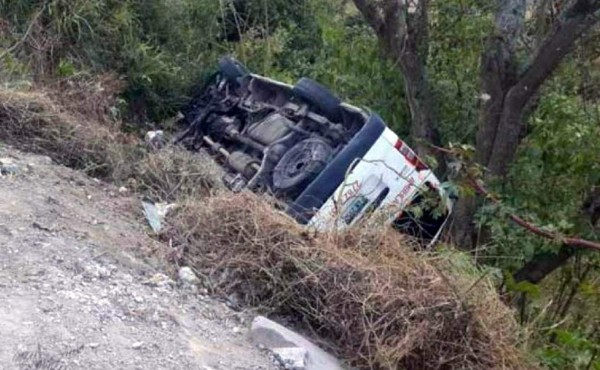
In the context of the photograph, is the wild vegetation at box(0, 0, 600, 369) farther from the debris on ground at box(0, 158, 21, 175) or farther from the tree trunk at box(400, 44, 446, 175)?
the debris on ground at box(0, 158, 21, 175)

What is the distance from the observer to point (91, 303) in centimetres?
384

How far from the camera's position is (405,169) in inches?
230

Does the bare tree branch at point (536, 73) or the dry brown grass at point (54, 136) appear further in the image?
the bare tree branch at point (536, 73)

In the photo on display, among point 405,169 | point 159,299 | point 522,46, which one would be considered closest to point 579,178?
point 522,46

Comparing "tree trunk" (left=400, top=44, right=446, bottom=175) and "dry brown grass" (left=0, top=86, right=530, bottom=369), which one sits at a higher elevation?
"tree trunk" (left=400, top=44, right=446, bottom=175)

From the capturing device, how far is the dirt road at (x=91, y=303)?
11.4ft

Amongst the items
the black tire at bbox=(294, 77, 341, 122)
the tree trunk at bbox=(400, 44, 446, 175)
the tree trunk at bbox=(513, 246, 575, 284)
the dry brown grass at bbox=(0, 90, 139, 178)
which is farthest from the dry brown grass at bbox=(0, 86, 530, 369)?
the tree trunk at bbox=(400, 44, 446, 175)

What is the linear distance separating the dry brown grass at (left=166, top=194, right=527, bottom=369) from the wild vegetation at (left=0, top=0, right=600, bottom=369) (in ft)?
3.85

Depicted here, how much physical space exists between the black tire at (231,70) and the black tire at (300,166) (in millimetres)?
1878

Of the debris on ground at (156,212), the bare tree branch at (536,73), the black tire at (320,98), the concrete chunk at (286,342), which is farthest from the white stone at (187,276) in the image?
the bare tree branch at (536,73)

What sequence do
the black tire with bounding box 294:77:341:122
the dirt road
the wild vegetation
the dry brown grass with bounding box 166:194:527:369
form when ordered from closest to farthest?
the dirt road
the dry brown grass with bounding box 166:194:527:369
the wild vegetation
the black tire with bounding box 294:77:341:122

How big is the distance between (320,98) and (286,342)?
106 inches

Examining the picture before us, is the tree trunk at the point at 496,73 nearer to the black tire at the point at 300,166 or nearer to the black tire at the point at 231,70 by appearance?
the black tire at the point at 300,166

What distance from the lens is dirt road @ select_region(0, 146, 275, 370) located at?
11.4ft
